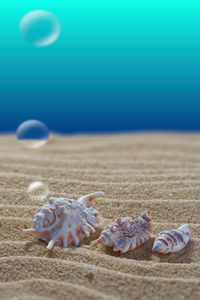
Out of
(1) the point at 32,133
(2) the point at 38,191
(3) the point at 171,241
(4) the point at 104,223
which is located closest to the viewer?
(3) the point at 171,241

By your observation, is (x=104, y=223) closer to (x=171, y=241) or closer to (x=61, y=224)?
(x=61, y=224)

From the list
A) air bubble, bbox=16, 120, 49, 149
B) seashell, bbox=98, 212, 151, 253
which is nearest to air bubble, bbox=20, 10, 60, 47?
air bubble, bbox=16, 120, 49, 149

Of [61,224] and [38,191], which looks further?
[38,191]

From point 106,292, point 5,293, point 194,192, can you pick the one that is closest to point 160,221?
point 194,192

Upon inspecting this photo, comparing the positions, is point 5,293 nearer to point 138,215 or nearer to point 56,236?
point 56,236

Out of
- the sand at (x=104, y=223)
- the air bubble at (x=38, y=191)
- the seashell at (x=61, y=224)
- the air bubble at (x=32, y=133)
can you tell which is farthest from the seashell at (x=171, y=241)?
the air bubble at (x=32, y=133)

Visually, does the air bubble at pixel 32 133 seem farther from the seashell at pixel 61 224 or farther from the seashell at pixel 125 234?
the seashell at pixel 125 234

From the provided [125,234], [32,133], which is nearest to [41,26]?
[32,133]
